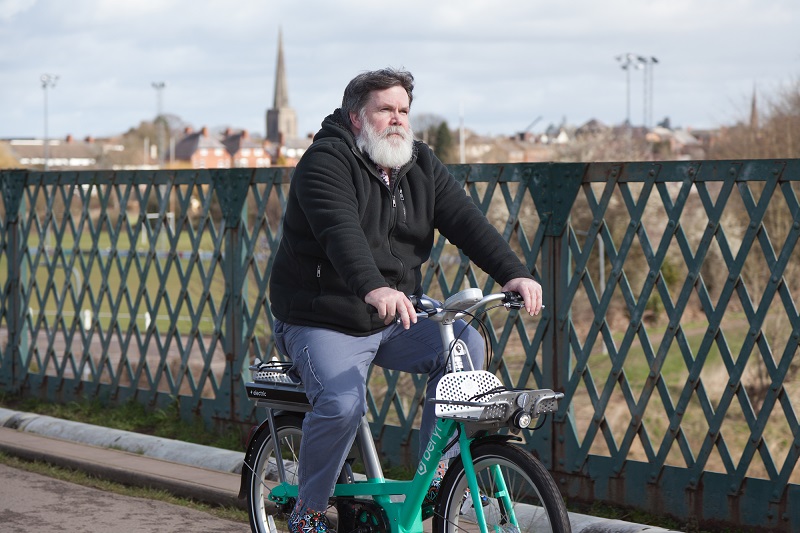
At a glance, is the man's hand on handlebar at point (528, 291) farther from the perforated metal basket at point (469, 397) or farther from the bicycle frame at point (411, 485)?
the bicycle frame at point (411, 485)

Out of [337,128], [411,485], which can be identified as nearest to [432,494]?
[411,485]

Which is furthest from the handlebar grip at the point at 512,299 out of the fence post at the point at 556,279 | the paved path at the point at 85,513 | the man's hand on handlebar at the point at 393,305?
the paved path at the point at 85,513

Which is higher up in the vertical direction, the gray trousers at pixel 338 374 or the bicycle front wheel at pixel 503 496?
the gray trousers at pixel 338 374

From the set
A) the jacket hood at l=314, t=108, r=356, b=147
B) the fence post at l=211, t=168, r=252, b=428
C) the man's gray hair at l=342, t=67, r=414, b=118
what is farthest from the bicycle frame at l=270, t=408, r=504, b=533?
the fence post at l=211, t=168, r=252, b=428

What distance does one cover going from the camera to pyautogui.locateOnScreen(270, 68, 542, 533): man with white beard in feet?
13.0

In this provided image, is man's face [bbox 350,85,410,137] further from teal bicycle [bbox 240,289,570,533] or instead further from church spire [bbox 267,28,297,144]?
church spire [bbox 267,28,297,144]

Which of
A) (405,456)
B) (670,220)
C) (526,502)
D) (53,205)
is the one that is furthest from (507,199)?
(53,205)

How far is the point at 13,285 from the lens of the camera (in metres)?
8.86

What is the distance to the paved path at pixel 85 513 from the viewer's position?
213 inches

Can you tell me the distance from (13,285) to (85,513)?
358 cm

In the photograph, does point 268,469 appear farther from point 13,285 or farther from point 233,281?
point 13,285

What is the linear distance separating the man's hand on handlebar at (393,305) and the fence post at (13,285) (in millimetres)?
5696

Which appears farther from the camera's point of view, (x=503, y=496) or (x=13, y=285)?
(x=13, y=285)

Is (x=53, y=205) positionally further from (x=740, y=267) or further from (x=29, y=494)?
(x=740, y=267)
